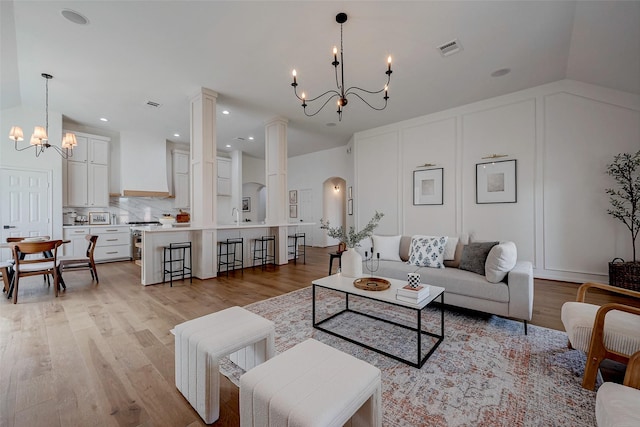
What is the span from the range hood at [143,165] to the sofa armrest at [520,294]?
7.83m

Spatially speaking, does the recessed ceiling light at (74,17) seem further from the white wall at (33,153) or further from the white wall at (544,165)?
the white wall at (544,165)

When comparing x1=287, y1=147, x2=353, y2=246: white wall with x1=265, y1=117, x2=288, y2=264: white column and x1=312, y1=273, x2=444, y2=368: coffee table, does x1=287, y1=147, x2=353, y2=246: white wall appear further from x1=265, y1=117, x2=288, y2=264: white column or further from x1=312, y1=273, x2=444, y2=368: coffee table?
x1=312, y1=273, x2=444, y2=368: coffee table

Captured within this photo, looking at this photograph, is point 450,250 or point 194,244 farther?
point 194,244

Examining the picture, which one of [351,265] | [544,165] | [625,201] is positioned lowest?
[351,265]

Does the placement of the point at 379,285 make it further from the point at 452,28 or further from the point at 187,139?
the point at 187,139

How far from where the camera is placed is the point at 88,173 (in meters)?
6.10

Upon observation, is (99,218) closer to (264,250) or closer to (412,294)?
(264,250)

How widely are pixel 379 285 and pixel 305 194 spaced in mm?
7153

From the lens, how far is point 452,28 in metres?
2.95

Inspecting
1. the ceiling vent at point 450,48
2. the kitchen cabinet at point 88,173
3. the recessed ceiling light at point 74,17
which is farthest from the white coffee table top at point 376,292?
the kitchen cabinet at point 88,173

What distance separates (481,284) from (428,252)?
742 mm

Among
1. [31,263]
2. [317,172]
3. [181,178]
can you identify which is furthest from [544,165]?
[181,178]

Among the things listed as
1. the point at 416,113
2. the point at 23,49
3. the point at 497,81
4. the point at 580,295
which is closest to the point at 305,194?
the point at 416,113

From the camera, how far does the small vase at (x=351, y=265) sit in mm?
2797
